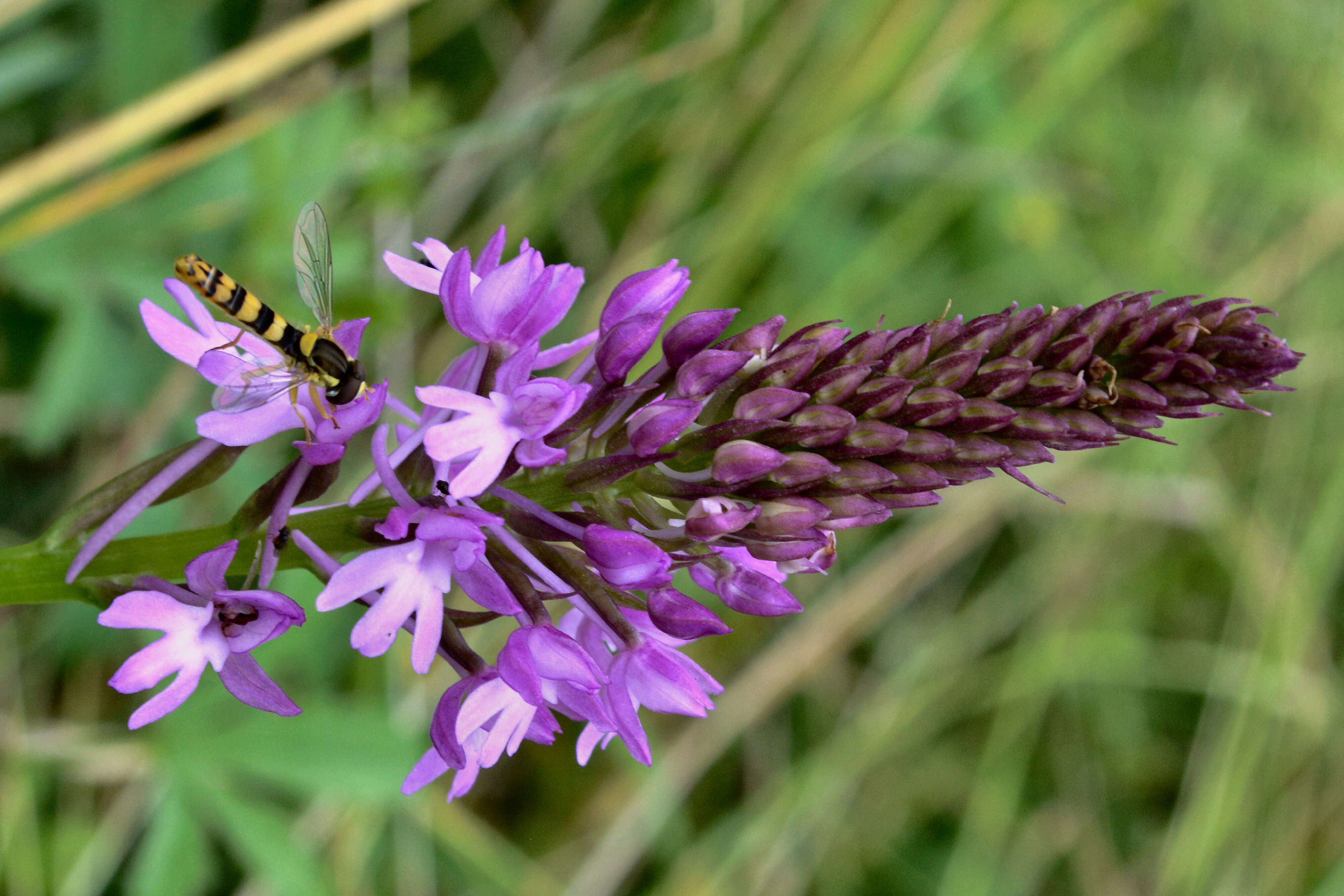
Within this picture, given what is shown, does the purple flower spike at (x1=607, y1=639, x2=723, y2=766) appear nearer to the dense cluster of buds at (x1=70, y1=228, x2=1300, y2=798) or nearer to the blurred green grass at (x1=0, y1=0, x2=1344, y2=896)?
the dense cluster of buds at (x1=70, y1=228, x2=1300, y2=798)

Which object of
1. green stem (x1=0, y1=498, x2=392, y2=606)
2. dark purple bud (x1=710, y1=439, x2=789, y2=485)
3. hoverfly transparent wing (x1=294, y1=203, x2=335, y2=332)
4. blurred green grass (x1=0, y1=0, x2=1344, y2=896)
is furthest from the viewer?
blurred green grass (x1=0, y1=0, x2=1344, y2=896)

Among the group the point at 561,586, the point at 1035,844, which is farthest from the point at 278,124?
the point at 1035,844

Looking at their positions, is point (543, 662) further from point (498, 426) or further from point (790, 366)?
point (790, 366)

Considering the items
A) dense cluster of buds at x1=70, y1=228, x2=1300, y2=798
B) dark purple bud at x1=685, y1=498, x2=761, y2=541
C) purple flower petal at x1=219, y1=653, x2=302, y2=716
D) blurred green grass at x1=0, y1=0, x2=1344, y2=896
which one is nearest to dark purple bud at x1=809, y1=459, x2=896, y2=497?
dense cluster of buds at x1=70, y1=228, x2=1300, y2=798

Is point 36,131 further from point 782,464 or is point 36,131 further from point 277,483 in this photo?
point 782,464

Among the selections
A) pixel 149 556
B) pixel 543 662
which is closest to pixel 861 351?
pixel 543 662
